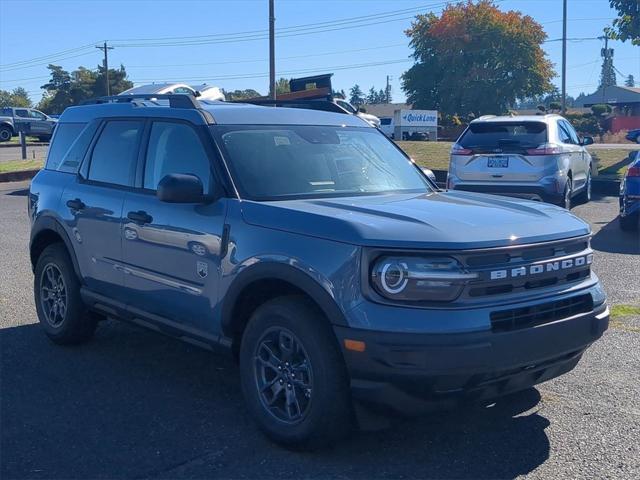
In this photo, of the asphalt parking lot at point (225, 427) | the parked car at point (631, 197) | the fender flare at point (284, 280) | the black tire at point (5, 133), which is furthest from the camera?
the black tire at point (5, 133)

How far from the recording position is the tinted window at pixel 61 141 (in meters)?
6.68

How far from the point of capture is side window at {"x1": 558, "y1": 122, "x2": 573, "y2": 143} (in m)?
13.1

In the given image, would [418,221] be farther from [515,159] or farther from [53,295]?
[515,159]

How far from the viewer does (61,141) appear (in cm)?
684

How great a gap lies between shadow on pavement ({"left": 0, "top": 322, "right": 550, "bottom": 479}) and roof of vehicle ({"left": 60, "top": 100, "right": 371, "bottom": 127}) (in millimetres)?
1813

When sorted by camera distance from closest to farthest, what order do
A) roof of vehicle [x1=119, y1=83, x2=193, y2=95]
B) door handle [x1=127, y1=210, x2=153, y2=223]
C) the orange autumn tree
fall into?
door handle [x1=127, y1=210, x2=153, y2=223], roof of vehicle [x1=119, y1=83, x2=193, y2=95], the orange autumn tree

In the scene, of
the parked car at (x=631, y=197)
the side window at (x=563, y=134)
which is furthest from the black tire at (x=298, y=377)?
the side window at (x=563, y=134)

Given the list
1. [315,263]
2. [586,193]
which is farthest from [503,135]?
[315,263]

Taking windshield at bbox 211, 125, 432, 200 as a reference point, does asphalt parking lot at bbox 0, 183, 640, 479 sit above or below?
below

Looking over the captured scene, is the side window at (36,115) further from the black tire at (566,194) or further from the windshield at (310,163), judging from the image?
the windshield at (310,163)

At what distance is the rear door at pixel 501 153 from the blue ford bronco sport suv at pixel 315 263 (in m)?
6.81

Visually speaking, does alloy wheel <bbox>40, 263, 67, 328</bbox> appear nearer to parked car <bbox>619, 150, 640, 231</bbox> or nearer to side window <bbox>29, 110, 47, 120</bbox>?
parked car <bbox>619, 150, 640, 231</bbox>

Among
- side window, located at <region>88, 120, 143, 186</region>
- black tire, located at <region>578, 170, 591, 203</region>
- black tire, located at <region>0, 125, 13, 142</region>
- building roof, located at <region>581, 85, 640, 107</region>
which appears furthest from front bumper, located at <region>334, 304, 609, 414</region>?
building roof, located at <region>581, 85, 640, 107</region>

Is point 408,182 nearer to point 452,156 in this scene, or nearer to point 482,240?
point 482,240
